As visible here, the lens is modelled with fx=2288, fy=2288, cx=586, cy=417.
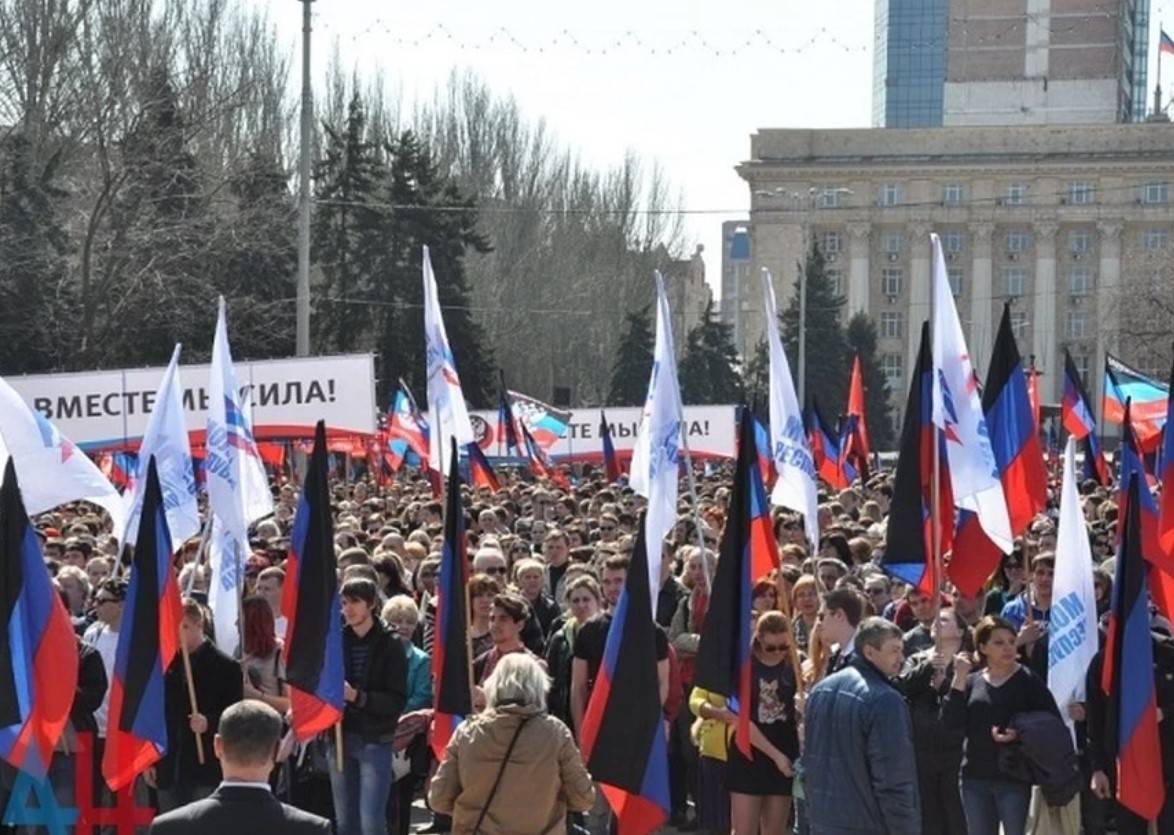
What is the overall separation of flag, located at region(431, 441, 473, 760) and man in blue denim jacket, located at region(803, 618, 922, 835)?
214cm

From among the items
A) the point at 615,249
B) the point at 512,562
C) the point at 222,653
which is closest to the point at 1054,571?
the point at 222,653

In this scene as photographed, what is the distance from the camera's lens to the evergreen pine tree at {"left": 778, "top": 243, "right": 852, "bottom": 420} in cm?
7369

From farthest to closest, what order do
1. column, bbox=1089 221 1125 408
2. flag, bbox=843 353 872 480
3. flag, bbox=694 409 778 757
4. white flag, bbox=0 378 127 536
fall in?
column, bbox=1089 221 1125 408 < flag, bbox=843 353 872 480 < white flag, bbox=0 378 127 536 < flag, bbox=694 409 778 757

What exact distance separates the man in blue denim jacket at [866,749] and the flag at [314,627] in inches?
88.3

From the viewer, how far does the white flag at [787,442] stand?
1266 centimetres

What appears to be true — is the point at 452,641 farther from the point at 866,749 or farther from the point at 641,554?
the point at 866,749

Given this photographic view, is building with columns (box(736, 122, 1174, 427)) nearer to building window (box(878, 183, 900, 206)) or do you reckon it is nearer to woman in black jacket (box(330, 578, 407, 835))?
building window (box(878, 183, 900, 206))

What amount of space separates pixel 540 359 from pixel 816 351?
1193 centimetres

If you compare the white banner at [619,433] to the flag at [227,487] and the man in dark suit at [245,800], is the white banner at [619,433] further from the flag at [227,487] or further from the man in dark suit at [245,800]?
the man in dark suit at [245,800]

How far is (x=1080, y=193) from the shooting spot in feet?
313

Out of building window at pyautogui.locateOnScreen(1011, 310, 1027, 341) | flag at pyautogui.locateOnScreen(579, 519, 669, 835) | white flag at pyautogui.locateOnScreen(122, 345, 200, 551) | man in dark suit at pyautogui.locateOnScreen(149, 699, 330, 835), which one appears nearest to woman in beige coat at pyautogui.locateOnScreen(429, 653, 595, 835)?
flag at pyautogui.locateOnScreen(579, 519, 669, 835)

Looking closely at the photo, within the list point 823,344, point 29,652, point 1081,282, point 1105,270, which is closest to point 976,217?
point 1081,282

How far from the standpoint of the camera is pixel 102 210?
3634 centimetres

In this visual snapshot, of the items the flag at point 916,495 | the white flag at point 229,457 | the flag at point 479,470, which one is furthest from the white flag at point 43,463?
the flag at point 479,470
